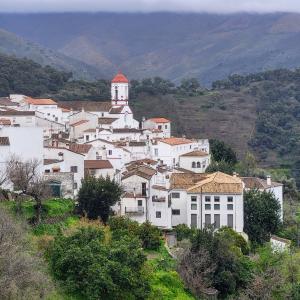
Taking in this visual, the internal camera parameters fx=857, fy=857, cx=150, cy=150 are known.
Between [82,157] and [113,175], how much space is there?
2254 mm

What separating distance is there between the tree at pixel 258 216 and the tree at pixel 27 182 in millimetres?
11582

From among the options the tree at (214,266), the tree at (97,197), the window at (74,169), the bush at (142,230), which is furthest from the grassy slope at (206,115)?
the tree at (214,266)

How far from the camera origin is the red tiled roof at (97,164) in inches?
1865

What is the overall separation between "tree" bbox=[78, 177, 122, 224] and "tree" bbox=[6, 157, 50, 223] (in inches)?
86.1

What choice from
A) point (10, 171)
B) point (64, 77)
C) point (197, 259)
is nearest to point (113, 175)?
point (10, 171)

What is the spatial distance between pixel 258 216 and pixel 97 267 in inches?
628

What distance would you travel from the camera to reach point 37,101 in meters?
69.6

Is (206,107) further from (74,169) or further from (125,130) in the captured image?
(74,169)

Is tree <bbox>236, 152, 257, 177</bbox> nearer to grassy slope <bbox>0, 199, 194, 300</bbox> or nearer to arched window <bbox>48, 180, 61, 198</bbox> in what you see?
arched window <bbox>48, 180, 61, 198</bbox>

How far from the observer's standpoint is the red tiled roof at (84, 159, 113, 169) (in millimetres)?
47366

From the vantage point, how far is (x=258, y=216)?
45312 millimetres

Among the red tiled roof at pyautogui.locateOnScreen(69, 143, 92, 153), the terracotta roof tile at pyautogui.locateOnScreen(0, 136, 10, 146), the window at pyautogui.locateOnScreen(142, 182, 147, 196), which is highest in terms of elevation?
the terracotta roof tile at pyautogui.locateOnScreen(0, 136, 10, 146)

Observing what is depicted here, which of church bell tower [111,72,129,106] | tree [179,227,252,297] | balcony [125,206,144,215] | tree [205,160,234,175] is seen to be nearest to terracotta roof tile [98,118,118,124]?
church bell tower [111,72,129,106]

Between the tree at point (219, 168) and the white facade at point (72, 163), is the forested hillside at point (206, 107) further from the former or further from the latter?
the white facade at point (72, 163)
